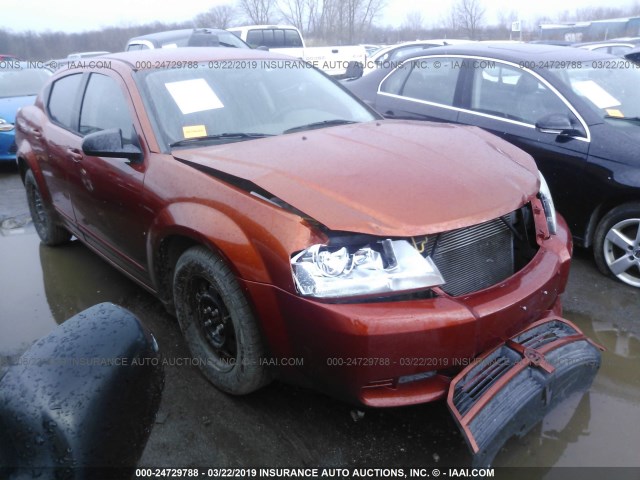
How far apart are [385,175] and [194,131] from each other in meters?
1.16

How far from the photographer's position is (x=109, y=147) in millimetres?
2779

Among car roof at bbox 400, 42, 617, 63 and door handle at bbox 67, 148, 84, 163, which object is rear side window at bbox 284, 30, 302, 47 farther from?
door handle at bbox 67, 148, 84, 163

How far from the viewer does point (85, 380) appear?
3.02 feet

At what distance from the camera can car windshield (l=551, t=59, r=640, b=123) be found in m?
4.04

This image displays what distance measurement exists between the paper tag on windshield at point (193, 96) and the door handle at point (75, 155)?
0.84 metres

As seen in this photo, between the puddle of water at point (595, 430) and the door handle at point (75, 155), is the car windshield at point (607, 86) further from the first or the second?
the door handle at point (75, 155)

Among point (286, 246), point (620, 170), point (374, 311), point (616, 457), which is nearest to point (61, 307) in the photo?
point (286, 246)

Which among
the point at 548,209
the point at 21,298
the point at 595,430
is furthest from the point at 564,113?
the point at 21,298

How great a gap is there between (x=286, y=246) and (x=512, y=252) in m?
1.08

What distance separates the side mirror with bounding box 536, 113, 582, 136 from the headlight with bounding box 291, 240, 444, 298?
239 centimetres

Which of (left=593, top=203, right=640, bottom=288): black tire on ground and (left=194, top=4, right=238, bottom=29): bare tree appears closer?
(left=593, top=203, right=640, bottom=288): black tire on ground

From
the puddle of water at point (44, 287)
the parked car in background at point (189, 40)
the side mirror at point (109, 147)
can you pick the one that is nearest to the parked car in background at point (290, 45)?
the parked car in background at point (189, 40)

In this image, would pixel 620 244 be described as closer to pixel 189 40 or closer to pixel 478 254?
pixel 478 254

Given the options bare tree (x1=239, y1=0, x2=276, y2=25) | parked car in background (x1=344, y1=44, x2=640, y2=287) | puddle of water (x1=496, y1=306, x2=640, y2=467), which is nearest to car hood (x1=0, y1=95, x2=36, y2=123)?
parked car in background (x1=344, y1=44, x2=640, y2=287)
